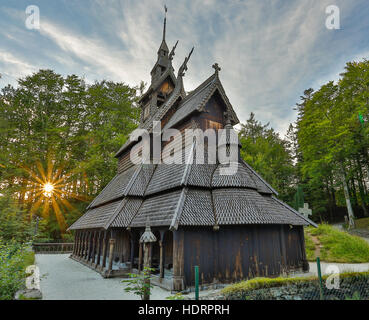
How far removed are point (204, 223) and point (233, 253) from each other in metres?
1.86

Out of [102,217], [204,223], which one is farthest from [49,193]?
[204,223]

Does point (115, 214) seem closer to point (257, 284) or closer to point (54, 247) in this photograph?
point (257, 284)

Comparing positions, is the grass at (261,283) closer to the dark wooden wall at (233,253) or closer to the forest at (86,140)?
the dark wooden wall at (233,253)

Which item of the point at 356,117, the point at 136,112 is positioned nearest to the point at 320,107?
the point at 356,117

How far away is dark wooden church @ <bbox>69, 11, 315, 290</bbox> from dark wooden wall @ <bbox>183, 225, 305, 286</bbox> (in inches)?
1.3

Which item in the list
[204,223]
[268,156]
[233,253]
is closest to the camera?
[204,223]

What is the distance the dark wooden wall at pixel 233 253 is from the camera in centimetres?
882

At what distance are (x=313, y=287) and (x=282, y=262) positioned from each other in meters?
2.27

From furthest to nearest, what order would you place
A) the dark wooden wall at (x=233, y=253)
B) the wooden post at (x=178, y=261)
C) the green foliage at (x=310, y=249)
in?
the green foliage at (x=310, y=249) < the dark wooden wall at (x=233, y=253) < the wooden post at (x=178, y=261)

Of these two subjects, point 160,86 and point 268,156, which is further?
point 268,156

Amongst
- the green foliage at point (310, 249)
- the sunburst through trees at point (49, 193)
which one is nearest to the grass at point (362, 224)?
the green foliage at point (310, 249)

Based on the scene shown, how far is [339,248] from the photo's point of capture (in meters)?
15.1

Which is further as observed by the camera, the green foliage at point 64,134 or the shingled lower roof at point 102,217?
the green foliage at point 64,134

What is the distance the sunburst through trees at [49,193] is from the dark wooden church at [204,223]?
1415 cm
